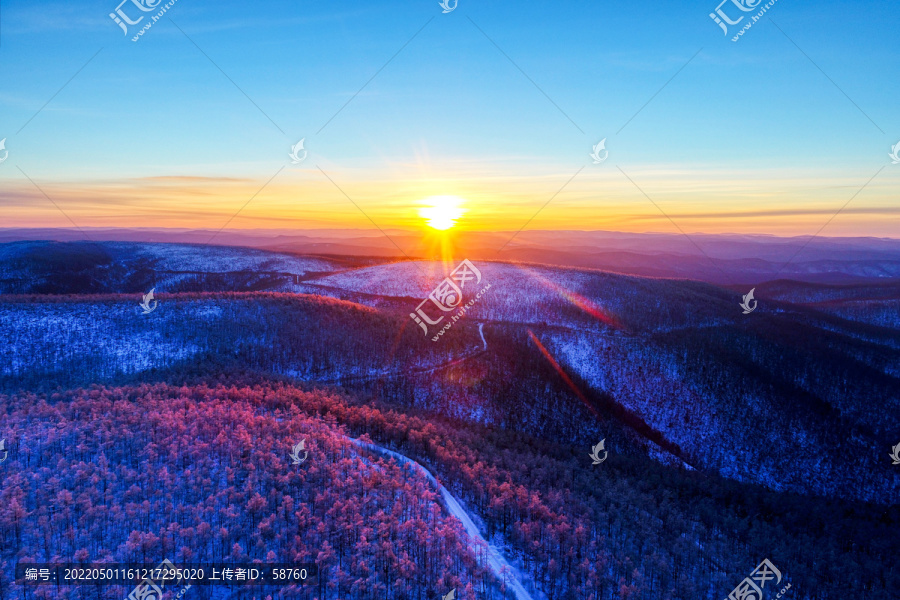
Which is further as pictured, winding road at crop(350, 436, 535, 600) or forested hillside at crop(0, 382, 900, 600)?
winding road at crop(350, 436, 535, 600)

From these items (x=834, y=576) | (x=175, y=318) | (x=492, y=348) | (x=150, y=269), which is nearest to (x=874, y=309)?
(x=492, y=348)

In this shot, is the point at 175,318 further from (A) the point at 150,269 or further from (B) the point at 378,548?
(A) the point at 150,269

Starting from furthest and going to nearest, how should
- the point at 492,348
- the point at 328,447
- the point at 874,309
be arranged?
1. the point at 874,309
2. the point at 492,348
3. the point at 328,447
